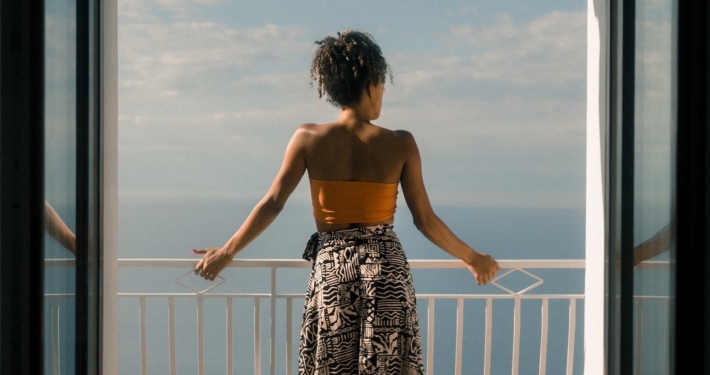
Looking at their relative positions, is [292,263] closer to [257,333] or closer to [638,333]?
[257,333]

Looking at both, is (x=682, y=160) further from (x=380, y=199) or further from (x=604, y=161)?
(x=380, y=199)

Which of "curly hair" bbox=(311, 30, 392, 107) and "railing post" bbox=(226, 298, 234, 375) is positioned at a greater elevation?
"curly hair" bbox=(311, 30, 392, 107)

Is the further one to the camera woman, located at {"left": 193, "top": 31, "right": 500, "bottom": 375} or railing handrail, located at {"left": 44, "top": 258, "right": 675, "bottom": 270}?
railing handrail, located at {"left": 44, "top": 258, "right": 675, "bottom": 270}

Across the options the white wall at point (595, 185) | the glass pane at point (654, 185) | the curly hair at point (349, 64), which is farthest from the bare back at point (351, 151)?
the glass pane at point (654, 185)

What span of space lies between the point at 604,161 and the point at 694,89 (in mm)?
587

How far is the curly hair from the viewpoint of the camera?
216cm

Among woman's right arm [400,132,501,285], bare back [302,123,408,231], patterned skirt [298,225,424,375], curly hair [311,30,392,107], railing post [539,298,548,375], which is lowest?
railing post [539,298,548,375]

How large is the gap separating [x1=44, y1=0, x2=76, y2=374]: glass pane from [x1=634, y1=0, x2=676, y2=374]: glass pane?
1.62 meters

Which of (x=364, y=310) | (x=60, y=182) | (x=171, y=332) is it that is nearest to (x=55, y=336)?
(x=60, y=182)

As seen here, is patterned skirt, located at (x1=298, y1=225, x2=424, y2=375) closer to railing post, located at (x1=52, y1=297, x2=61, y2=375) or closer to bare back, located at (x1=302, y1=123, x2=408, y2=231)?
bare back, located at (x1=302, y1=123, x2=408, y2=231)

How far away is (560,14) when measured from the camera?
22.9 m

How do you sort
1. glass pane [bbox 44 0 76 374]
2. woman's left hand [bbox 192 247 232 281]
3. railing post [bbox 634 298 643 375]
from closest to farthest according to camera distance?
glass pane [bbox 44 0 76 374]
railing post [bbox 634 298 643 375]
woman's left hand [bbox 192 247 232 281]

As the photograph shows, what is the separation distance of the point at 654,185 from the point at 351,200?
0.96 meters

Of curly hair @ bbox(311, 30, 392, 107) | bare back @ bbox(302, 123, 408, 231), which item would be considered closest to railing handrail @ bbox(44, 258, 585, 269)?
bare back @ bbox(302, 123, 408, 231)
